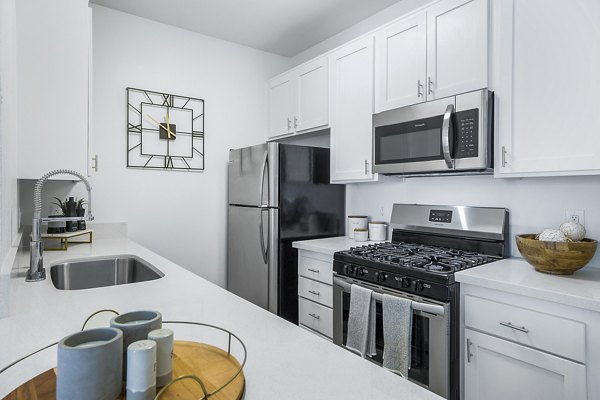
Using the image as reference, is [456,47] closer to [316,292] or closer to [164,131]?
[316,292]

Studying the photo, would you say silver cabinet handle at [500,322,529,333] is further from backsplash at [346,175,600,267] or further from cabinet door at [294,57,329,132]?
cabinet door at [294,57,329,132]

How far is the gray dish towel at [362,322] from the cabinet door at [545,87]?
98 cm

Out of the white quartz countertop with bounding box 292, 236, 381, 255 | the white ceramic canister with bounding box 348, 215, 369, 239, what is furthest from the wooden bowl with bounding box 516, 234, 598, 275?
the white ceramic canister with bounding box 348, 215, 369, 239

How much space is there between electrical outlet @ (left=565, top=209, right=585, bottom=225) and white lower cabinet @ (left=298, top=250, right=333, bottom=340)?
4.39 feet

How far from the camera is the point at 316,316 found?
246 cm

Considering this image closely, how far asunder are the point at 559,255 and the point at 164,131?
2896 millimetres

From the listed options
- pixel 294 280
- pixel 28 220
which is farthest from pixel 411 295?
pixel 28 220

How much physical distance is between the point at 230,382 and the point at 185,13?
10.0 ft

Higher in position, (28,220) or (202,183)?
(202,183)

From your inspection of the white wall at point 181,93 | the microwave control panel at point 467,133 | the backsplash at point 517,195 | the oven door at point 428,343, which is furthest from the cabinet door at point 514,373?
the white wall at point 181,93

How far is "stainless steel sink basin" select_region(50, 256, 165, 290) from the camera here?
185 cm

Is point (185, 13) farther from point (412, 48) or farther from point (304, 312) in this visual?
point (304, 312)

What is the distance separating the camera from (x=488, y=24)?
1873 millimetres

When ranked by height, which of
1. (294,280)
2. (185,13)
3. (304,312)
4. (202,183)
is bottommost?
(304,312)
